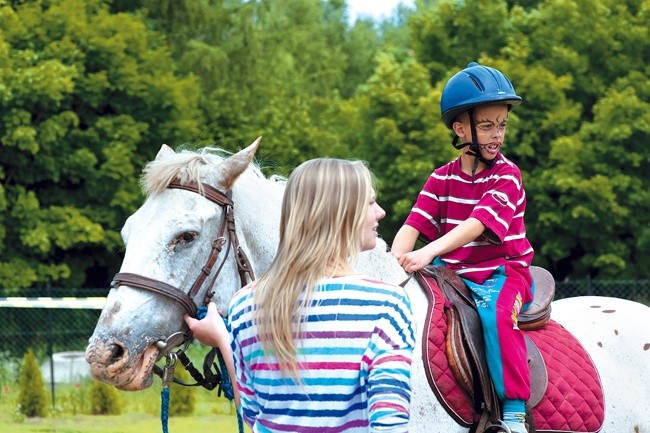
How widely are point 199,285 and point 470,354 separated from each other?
1066 millimetres

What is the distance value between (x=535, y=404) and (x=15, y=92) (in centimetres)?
1921

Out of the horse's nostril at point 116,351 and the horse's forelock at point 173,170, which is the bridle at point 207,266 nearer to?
the horse's forelock at point 173,170

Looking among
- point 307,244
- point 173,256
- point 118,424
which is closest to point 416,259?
point 173,256

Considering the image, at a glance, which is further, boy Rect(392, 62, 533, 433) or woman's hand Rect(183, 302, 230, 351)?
boy Rect(392, 62, 533, 433)

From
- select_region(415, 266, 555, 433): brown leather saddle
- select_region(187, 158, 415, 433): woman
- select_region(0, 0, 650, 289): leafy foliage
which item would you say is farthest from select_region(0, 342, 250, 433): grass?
select_region(187, 158, 415, 433): woman

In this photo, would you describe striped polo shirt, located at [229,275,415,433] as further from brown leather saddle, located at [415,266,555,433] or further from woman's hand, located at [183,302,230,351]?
brown leather saddle, located at [415,266,555,433]

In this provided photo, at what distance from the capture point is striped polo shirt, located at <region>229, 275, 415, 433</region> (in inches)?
99.0

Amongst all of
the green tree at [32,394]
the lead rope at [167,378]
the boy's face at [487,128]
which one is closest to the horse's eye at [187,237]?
the lead rope at [167,378]

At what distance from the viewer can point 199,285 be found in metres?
3.95

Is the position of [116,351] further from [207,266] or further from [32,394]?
[32,394]

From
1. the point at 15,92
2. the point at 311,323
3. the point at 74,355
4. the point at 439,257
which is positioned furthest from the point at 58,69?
the point at 311,323

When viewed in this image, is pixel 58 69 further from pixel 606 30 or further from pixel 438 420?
pixel 438 420

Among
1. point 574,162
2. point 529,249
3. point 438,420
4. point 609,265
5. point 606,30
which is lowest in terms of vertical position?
point 438,420

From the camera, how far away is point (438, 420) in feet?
12.7
